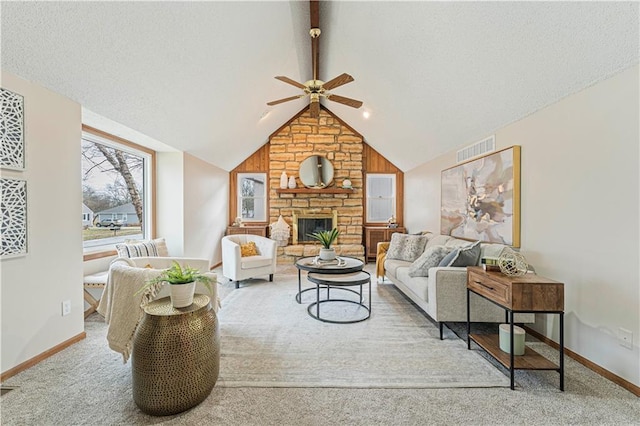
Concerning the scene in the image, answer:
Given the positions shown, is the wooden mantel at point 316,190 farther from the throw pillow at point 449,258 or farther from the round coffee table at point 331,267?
the throw pillow at point 449,258

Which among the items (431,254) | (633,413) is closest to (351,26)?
(431,254)

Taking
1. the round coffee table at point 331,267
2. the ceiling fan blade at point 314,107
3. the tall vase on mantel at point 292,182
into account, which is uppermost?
the ceiling fan blade at point 314,107

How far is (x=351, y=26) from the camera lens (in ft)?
11.5

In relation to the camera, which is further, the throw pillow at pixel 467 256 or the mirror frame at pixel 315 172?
the mirror frame at pixel 315 172

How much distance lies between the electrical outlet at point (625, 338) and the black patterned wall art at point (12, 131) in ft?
14.9

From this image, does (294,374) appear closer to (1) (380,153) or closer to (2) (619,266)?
(2) (619,266)

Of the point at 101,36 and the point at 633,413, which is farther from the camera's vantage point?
the point at 101,36

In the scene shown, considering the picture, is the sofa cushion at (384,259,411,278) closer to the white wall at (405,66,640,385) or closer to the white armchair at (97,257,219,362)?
the white wall at (405,66,640,385)

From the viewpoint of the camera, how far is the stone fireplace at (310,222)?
22.6 ft

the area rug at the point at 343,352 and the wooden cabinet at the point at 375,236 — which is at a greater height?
the wooden cabinet at the point at 375,236

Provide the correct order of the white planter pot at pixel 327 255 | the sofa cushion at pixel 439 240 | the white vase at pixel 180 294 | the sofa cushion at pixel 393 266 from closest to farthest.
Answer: the white vase at pixel 180 294 < the white planter pot at pixel 327 255 < the sofa cushion at pixel 393 266 < the sofa cushion at pixel 439 240

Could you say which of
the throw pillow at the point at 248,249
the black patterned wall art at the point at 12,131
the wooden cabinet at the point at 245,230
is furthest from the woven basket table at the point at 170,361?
the wooden cabinet at the point at 245,230

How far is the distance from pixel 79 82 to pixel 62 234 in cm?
135

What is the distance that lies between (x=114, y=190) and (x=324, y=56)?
372 centimetres
